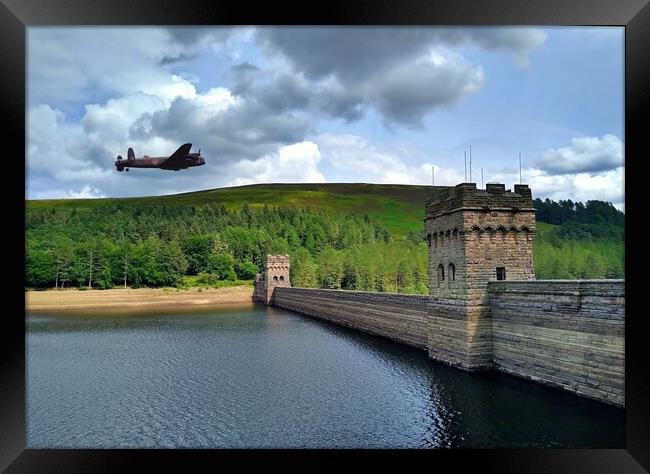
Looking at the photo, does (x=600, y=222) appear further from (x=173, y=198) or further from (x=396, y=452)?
(x=173, y=198)

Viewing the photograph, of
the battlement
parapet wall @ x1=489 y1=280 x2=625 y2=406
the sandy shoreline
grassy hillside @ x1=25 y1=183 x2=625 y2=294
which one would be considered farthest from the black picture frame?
the sandy shoreline

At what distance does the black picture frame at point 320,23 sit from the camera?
712 cm

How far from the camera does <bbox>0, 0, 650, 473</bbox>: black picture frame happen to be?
7125 mm

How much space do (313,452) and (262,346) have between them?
781 inches

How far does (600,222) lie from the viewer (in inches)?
2795

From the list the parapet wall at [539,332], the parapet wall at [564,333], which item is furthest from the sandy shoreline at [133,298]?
the parapet wall at [564,333]

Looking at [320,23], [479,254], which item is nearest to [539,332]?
[479,254]

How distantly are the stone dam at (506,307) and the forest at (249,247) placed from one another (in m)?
28.9

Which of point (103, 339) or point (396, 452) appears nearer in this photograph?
point (396, 452)

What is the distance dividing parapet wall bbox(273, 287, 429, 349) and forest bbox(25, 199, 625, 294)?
39.5ft

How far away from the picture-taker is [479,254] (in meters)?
17.9

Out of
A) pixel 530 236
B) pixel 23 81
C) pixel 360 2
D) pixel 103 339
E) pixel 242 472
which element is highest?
pixel 360 2

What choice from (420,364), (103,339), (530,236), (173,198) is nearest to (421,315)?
(420,364)

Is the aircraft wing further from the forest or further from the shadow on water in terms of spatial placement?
the forest
